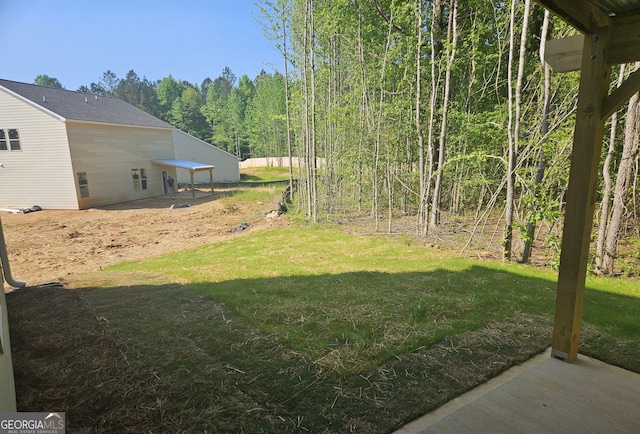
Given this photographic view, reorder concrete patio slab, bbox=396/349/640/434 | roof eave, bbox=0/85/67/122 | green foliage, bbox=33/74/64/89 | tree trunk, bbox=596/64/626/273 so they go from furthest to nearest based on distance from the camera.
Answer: green foliage, bbox=33/74/64/89
roof eave, bbox=0/85/67/122
tree trunk, bbox=596/64/626/273
concrete patio slab, bbox=396/349/640/434

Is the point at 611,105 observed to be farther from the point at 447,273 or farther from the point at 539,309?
the point at 447,273

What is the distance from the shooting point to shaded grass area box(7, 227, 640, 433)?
2.11 meters

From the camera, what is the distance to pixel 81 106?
640 inches

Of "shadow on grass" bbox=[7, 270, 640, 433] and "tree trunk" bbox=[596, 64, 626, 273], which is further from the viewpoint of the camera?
"tree trunk" bbox=[596, 64, 626, 273]

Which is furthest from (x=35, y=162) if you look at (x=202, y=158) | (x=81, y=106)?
(x=202, y=158)

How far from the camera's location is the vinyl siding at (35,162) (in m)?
13.9

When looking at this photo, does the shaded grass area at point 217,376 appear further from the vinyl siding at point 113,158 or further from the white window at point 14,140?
the white window at point 14,140

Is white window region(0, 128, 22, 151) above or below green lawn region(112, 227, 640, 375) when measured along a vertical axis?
above

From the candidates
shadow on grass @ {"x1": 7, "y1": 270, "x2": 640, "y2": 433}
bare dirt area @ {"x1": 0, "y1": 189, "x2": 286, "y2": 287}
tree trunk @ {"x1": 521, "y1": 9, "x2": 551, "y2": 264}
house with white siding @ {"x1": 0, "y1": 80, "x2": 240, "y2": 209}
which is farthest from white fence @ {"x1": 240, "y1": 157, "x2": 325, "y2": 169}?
shadow on grass @ {"x1": 7, "y1": 270, "x2": 640, "y2": 433}

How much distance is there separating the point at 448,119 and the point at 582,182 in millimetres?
5539

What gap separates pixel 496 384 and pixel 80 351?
3197 mm

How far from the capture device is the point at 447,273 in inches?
195

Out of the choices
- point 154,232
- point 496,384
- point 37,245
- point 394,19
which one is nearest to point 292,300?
point 496,384

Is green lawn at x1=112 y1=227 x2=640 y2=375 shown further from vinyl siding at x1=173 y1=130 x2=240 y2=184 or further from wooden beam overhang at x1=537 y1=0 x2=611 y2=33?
vinyl siding at x1=173 y1=130 x2=240 y2=184
